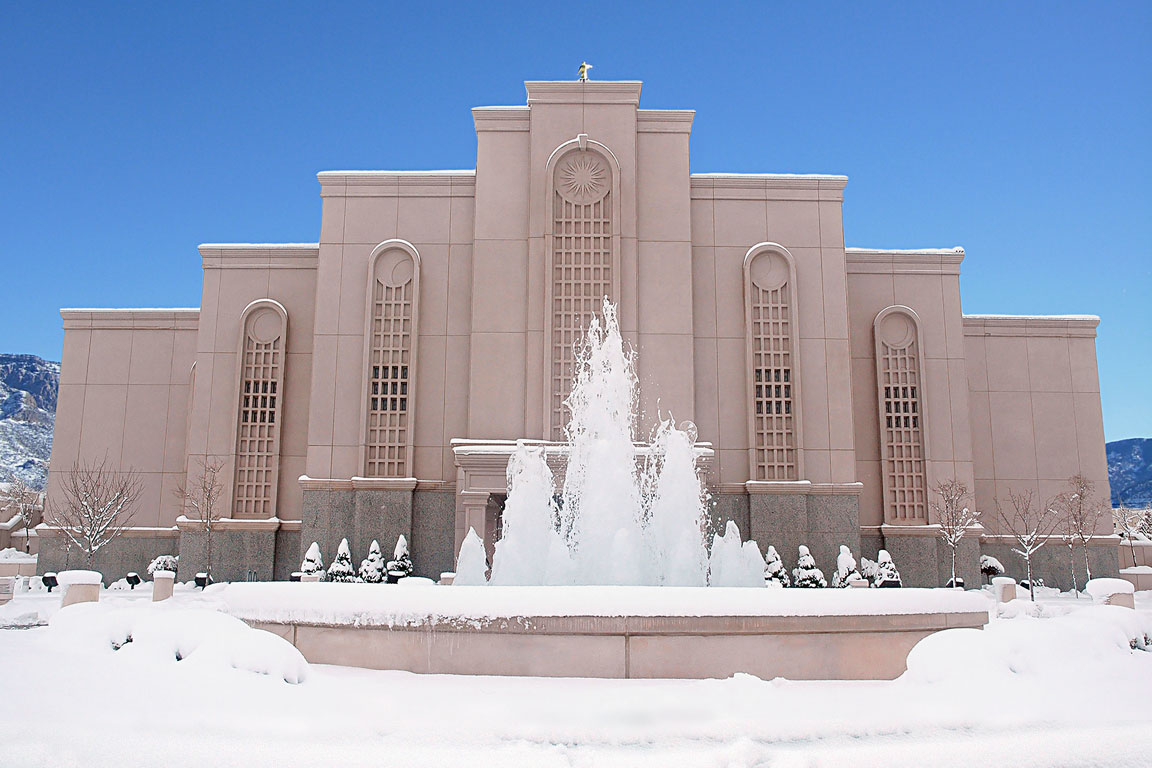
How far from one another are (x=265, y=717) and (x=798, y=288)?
2270 centimetres

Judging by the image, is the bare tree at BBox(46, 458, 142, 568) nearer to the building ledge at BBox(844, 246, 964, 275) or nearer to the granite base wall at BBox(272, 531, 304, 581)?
the granite base wall at BBox(272, 531, 304, 581)

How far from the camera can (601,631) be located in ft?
26.5

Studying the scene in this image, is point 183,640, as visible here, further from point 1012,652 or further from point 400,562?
point 400,562

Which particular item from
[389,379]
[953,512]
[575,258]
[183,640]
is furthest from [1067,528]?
[183,640]

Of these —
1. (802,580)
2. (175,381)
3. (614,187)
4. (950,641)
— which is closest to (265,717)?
(950,641)

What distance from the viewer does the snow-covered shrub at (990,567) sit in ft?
94.8

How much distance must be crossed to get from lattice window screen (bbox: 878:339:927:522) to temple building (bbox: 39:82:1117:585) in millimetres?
68

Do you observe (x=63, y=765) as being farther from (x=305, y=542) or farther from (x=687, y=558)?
(x=305, y=542)

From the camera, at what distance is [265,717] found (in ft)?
20.7

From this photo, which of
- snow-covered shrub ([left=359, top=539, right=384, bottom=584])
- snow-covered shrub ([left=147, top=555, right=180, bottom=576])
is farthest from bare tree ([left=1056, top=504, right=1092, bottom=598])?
snow-covered shrub ([left=147, top=555, right=180, bottom=576])

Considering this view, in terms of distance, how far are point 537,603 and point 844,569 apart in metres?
18.0

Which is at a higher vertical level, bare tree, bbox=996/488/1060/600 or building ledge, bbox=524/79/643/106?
building ledge, bbox=524/79/643/106

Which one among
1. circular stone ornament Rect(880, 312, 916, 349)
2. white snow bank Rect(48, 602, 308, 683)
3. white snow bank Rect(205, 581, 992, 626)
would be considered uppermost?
circular stone ornament Rect(880, 312, 916, 349)

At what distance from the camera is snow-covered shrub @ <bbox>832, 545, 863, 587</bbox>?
23922 millimetres
